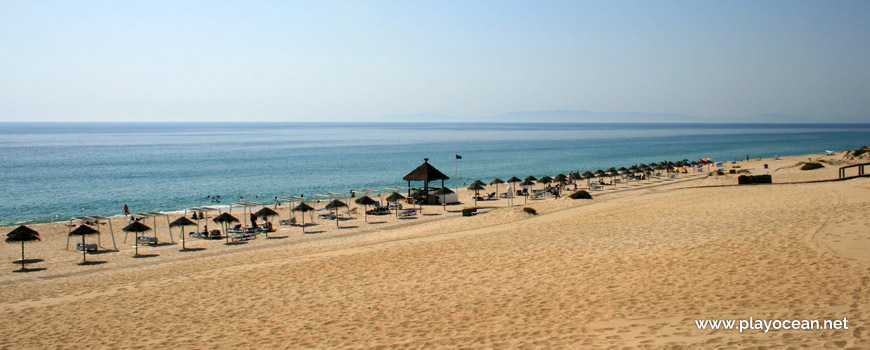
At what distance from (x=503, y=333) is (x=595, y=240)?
7491 millimetres

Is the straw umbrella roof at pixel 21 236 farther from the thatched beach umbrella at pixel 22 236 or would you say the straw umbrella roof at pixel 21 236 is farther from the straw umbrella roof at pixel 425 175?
the straw umbrella roof at pixel 425 175

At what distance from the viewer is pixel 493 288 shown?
1008 cm

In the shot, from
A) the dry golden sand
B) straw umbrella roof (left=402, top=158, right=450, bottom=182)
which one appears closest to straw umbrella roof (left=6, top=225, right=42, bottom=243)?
the dry golden sand

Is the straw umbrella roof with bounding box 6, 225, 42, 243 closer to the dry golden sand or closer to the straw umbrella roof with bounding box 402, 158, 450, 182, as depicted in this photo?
the dry golden sand

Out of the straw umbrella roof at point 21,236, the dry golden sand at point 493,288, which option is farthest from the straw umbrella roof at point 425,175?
the straw umbrella roof at point 21,236

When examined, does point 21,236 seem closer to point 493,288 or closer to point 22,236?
point 22,236

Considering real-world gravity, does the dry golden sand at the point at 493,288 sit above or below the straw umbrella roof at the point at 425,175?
below

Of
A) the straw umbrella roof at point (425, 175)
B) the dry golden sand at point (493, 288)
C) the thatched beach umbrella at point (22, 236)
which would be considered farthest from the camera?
the straw umbrella roof at point (425, 175)

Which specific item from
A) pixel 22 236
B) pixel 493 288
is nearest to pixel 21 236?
pixel 22 236

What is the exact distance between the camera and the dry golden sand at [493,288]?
294 inches

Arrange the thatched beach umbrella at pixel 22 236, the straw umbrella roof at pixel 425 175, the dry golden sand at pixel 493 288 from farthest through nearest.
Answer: the straw umbrella roof at pixel 425 175, the thatched beach umbrella at pixel 22 236, the dry golden sand at pixel 493 288

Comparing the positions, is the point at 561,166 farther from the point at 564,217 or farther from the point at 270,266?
the point at 270,266

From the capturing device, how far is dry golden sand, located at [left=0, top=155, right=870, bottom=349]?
294 inches

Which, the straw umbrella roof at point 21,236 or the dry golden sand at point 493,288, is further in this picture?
the straw umbrella roof at point 21,236
